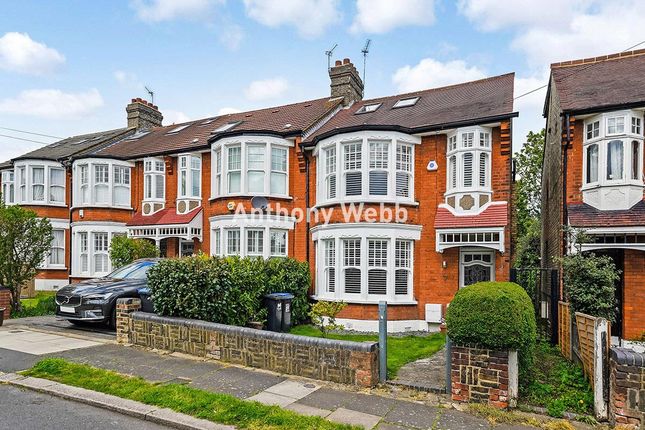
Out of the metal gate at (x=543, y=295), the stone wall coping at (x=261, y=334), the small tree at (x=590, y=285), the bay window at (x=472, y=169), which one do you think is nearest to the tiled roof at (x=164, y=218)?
the stone wall coping at (x=261, y=334)

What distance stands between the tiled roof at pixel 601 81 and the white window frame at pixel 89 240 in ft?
55.7

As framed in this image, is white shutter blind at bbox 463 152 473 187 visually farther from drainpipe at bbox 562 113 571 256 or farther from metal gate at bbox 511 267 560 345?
metal gate at bbox 511 267 560 345

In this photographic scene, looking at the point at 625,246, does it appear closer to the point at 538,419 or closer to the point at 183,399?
the point at 538,419

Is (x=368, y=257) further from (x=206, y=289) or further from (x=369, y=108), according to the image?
(x=369, y=108)

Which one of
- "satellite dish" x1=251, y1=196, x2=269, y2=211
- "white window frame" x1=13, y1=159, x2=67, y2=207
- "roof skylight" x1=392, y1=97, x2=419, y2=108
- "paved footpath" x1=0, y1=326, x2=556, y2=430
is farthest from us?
"white window frame" x1=13, y1=159, x2=67, y2=207

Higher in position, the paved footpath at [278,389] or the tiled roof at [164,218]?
the tiled roof at [164,218]

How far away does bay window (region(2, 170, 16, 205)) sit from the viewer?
22.8 meters

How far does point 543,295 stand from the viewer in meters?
12.1

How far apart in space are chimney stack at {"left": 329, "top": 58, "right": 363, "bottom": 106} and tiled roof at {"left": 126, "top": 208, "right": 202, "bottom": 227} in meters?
7.53

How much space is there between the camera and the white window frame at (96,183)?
1906cm

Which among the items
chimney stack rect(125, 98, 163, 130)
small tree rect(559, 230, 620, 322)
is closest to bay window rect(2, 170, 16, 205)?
chimney stack rect(125, 98, 163, 130)

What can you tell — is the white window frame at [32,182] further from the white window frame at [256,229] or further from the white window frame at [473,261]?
the white window frame at [473,261]

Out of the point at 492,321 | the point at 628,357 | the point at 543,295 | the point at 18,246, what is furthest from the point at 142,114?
the point at 628,357

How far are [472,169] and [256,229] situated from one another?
23.0ft
